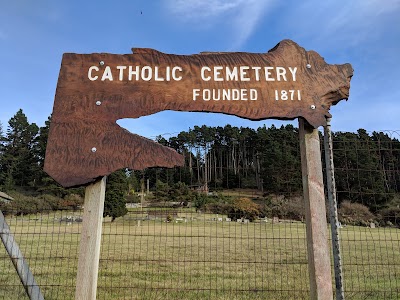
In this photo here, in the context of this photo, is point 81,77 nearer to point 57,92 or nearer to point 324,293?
point 57,92

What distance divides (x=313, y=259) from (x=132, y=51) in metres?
2.52

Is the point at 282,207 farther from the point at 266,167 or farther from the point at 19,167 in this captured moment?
the point at 19,167

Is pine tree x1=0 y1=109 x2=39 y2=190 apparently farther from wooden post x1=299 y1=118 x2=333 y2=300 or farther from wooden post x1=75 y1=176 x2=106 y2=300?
wooden post x1=299 y1=118 x2=333 y2=300

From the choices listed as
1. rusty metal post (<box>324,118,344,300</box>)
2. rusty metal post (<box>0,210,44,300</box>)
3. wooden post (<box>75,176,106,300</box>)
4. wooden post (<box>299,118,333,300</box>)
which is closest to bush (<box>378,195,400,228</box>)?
rusty metal post (<box>324,118,344,300</box>)

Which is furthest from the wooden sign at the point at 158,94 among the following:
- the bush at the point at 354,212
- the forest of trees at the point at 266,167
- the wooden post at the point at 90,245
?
the bush at the point at 354,212

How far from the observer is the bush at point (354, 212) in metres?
4.97

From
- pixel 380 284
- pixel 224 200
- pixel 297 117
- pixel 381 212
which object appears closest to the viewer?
pixel 297 117

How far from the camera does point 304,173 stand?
319cm

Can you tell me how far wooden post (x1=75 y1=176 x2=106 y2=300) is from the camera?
9.53 ft

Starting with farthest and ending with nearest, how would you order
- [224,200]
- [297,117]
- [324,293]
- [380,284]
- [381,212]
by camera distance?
[380,284] → [381,212] → [224,200] → [297,117] → [324,293]

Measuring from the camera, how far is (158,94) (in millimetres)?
3164

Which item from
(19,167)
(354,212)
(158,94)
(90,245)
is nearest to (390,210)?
(354,212)

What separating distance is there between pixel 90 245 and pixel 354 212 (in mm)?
3857

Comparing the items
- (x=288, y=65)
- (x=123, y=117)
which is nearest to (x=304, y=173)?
(x=288, y=65)
